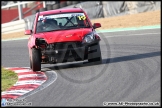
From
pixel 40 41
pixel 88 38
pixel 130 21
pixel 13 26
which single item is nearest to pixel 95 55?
pixel 88 38

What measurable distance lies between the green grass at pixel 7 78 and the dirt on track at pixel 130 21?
11259 mm

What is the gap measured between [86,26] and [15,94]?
3905mm

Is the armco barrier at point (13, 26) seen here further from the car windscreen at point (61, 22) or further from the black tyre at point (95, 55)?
the black tyre at point (95, 55)

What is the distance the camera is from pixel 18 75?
11766 mm

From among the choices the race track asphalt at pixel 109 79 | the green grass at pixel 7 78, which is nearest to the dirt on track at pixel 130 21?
the race track asphalt at pixel 109 79

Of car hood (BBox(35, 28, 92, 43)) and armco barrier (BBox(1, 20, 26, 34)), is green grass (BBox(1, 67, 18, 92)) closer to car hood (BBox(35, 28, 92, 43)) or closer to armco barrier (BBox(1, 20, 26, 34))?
car hood (BBox(35, 28, 92, 43))

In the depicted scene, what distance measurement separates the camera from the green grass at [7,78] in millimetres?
10152

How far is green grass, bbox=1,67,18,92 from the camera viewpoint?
1015 centimetres

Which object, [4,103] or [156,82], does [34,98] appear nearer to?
[4,103]

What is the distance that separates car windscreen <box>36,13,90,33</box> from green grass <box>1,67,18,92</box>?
1.31 metres

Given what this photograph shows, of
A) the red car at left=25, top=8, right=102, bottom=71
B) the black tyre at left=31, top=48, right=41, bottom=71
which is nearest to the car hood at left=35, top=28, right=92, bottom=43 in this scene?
the red car at left=25, top=8, right=102, bottom=71

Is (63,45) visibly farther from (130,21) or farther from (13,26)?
(13,26)

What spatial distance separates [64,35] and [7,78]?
1.66m

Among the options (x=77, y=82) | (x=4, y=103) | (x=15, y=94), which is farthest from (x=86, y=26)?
(x=4, y=103)
